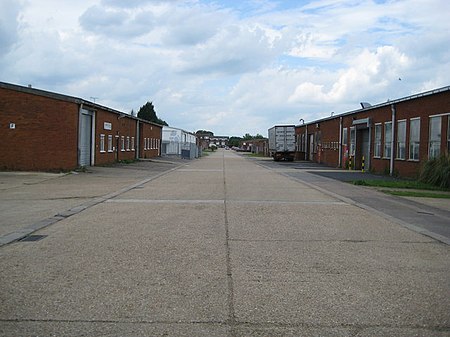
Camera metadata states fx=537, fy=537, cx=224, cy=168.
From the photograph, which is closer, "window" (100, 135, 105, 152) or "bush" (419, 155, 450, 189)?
"bush" (419, 155, 450, 189)

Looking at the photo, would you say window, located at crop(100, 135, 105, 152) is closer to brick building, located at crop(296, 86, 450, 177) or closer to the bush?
brick building, located at crop(296, 86, 450, 177)

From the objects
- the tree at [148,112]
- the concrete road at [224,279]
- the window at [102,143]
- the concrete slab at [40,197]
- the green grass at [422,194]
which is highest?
the tree at [148,112]

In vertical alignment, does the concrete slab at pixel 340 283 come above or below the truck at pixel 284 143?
below

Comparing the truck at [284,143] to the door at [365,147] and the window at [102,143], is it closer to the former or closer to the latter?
the door at [365,147]

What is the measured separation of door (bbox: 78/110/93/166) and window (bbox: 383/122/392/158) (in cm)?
1860

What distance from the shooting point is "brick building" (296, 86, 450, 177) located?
26.0 m

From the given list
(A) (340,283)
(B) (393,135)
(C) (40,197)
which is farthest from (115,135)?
(A) (340,283)

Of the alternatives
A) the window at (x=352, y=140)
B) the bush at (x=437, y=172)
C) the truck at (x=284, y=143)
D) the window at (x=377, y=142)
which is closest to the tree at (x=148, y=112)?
the truck at (x=284, y=143)

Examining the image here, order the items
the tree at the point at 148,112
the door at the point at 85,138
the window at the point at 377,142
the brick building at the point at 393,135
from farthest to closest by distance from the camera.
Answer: the tree at the point at 148,112 < the window at the point at 377,142 < the door at the point at 85,138 < the brick building at the point at 393,135

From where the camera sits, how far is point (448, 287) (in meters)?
6.65

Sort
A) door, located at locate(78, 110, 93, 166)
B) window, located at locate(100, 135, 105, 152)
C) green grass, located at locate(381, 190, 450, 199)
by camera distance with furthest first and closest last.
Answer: window, located at locate(100, 135, 105, 152) < door, located at locate(78, 110, 93, 166) < green grass, located at locate(381, 190, 450, 199)

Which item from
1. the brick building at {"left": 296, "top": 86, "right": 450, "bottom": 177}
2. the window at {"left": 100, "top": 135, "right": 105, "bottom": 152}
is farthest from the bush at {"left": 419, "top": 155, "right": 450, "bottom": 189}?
the window at {"left": 100, "top": 135, "right": 105, "bottom": 152}

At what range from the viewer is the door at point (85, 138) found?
3247 centimetres

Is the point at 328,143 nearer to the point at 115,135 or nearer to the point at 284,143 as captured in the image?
the point at 284,143
